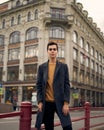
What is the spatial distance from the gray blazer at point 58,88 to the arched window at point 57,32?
40.0 meters

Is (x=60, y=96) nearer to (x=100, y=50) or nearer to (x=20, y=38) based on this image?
(x=20, y=38)

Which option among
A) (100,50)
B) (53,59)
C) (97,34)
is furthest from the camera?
(100,50)

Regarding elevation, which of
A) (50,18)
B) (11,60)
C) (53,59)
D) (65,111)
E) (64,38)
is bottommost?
(65,111)

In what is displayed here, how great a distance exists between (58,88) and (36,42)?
4063 cm

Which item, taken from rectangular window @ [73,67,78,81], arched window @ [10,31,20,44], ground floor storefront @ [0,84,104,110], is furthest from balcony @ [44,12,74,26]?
ground floor storefront @ [0,84,104,110]

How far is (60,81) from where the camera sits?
4730 mm

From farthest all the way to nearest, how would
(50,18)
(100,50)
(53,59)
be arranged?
1. (100,50)
2. (50,18)
3. (53,59)

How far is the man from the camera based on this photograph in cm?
460

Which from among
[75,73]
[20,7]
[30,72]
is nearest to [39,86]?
[30,72]

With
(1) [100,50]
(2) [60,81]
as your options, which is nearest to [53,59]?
(2) [60,81]

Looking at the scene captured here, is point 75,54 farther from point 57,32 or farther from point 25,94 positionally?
point 25,94

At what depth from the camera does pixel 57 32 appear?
147 feet

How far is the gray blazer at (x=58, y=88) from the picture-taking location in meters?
4.60

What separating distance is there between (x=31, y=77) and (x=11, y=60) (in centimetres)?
574
